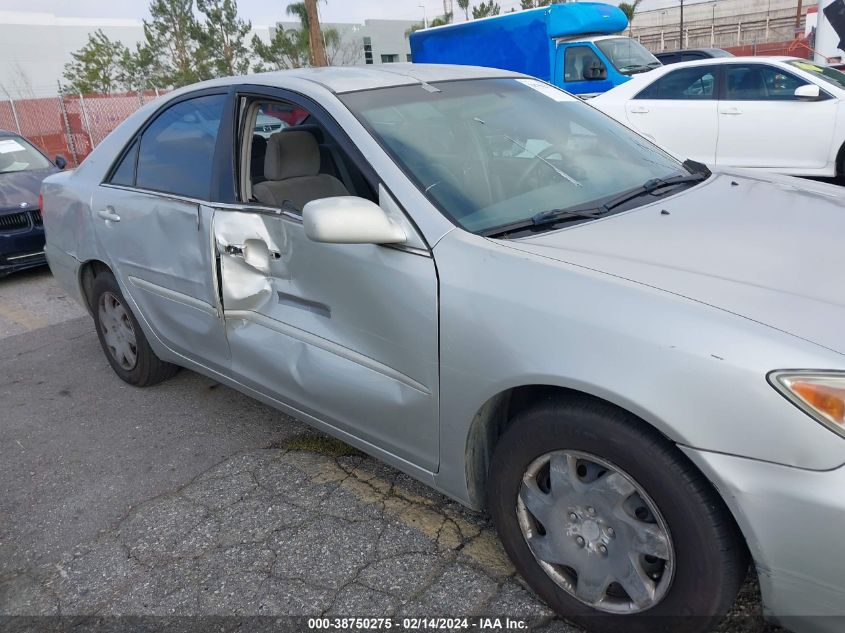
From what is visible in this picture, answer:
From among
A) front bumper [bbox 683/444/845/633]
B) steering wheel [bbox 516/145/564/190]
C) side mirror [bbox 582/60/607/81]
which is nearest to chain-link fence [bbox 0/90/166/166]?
side mirror [bbox 582/60/607/81]

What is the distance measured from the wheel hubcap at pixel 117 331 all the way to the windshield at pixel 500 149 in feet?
6.75

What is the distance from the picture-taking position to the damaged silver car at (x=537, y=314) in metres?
1.57

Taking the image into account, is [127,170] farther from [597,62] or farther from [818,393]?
[597,62]

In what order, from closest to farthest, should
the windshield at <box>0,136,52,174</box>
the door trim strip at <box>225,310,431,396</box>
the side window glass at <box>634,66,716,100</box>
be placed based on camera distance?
the door trim strip at <box>225,310,431,396</box> → the windshield at <box>0,136,52,174</box> → the side window glass at <box>634,66,716,100</box>

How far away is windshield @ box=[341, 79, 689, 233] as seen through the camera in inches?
92.9

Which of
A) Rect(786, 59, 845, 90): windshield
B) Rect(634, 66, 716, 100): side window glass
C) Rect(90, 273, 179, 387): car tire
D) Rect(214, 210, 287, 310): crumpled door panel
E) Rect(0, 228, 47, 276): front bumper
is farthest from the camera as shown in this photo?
Rect(634, 66, 716, 100): side window glass

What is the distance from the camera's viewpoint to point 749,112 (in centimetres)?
742

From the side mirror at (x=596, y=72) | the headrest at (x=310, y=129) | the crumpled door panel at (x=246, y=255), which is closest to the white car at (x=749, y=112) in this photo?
the side mirror at (x=596, y=72)

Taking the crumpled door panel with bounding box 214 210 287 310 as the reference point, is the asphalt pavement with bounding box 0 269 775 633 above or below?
below

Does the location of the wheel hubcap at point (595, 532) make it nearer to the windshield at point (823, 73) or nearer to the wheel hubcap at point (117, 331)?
the wheel hubcap at point (117, 331)

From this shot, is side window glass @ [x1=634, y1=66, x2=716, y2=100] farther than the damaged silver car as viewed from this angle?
Yes

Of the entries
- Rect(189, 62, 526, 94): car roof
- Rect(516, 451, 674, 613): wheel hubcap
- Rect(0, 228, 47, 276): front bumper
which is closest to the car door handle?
Rect(189, 62, 526, 94): car roof

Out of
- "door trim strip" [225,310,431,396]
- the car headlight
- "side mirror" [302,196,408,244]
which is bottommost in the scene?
"door trim strip" [225,310,431,396]

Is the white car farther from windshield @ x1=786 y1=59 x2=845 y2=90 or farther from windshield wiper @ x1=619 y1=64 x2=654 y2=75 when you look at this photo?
windshield wiper @ x1=619 y1=64 x2=654 y2=75
